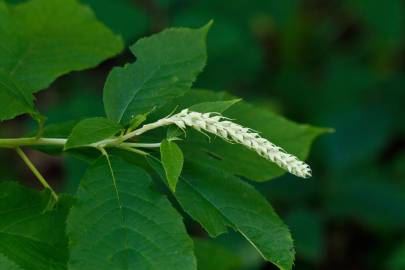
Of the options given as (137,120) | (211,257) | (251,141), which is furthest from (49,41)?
(211,257)

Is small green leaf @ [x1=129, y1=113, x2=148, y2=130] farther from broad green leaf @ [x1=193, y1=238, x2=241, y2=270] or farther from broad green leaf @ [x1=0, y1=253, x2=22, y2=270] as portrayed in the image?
broad green leaf @ [x1=193, y1=238, x2=241, y2=270]

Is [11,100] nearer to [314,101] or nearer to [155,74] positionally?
[155,74]

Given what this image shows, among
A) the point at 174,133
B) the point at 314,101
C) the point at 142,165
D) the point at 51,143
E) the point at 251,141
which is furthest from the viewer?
the point at 314,101

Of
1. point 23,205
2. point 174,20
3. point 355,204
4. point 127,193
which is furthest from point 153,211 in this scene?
point 355,204

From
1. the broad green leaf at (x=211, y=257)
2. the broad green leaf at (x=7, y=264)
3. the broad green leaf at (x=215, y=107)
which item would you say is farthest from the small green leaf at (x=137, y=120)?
the broad green leaf at (x=211, y=257)

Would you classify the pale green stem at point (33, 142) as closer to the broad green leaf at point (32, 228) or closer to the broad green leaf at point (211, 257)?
the broad green leaf at point (32, 228)

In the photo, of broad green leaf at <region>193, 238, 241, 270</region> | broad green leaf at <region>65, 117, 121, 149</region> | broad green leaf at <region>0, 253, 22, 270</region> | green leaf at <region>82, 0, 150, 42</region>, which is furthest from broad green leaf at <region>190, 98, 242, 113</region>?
green leaf at <region>82, 0, 150, 42</region>
